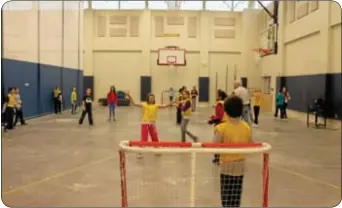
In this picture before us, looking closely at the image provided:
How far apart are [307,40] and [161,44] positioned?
1438cm

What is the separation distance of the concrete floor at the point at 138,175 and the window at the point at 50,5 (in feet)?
30.7

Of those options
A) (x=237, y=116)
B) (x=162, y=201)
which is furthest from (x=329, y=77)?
(x=237, y=116)

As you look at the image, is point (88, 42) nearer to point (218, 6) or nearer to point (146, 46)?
point (146, 46)

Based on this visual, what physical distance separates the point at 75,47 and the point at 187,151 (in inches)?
1047

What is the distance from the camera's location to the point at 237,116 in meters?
4.20

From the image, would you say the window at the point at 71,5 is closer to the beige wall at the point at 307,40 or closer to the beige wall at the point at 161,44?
the beige wall at the point at 161,44

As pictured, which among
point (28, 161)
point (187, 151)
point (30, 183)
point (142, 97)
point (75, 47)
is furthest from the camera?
point (142, 97)

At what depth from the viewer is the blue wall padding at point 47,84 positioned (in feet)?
69.4

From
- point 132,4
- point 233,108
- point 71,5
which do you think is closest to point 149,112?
point 233,108

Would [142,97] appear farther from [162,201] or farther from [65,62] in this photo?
[162,201]

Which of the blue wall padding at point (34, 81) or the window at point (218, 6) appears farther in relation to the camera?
the window at point (218, 6)

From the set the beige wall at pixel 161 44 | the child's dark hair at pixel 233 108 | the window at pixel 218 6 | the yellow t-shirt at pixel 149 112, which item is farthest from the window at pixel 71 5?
the child's dark hair at pixel 233 108

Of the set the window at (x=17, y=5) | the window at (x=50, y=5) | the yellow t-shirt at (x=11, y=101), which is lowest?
the yellow t-shirt at (x=11, y=101)

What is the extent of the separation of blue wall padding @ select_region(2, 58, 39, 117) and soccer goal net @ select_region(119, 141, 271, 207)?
9.32m
